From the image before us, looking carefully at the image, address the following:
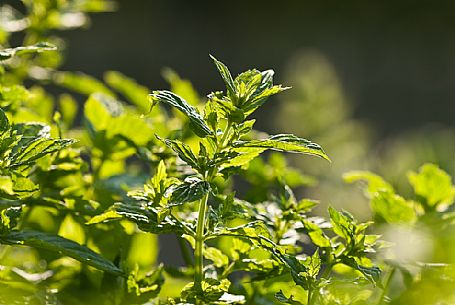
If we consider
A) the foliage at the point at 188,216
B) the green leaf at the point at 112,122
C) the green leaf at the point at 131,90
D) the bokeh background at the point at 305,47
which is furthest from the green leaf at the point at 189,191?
the bokeh background at the point at 305,47

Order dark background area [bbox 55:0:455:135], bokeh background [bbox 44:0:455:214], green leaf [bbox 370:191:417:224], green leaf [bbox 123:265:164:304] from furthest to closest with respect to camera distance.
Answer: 1. dark background area [bbox 55:0:455:135]
2. bokeh background [bbox 44:0:455:214]
3. green leaf [bbox 370:191:417:224]
4. green leaf [bbox 123:265:164:304]

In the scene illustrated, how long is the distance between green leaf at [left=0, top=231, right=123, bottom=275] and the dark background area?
177 inches

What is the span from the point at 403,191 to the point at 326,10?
241 inches

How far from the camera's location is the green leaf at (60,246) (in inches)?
27.8

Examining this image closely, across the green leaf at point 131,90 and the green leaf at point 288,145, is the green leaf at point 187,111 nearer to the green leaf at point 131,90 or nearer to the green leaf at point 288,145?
the green leaf at point 288,145

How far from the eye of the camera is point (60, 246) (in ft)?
2.38

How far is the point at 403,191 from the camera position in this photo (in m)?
1.55

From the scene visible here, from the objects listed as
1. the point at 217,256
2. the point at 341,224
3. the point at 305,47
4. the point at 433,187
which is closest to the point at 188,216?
the point at 217,256

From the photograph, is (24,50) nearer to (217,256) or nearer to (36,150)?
(36,150)

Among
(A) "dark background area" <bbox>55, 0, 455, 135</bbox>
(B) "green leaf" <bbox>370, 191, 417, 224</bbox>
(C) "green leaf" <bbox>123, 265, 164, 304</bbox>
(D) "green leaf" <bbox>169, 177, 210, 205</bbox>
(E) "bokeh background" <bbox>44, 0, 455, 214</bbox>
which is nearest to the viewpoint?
(D) "green leaf" <bbox>169, 177, 210, 205</bbox>

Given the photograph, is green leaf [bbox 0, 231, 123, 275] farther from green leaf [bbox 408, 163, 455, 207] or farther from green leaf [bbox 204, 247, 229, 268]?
green leaf [bbox 408, 163, 455, 207]

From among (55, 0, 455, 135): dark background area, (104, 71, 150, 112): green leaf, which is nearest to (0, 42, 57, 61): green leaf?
(104, 71, 150, 112): green leaf

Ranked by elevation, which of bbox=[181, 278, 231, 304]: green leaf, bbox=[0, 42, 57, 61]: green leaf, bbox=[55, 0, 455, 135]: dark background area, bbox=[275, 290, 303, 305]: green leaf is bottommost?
bbox=[275, 290, 303, 305]: green leaf

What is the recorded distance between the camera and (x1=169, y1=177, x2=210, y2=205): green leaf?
0.64 metres
